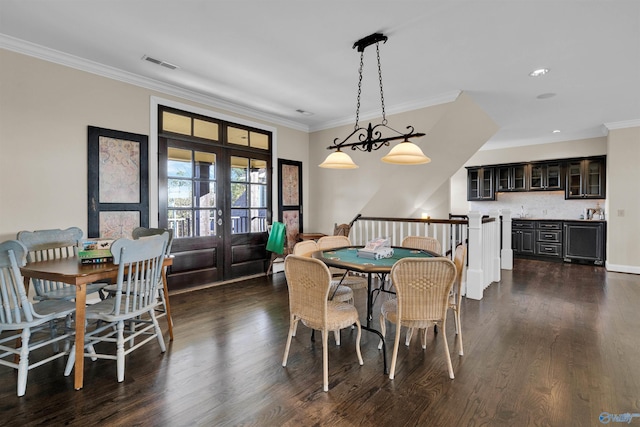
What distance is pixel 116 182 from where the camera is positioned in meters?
3.78

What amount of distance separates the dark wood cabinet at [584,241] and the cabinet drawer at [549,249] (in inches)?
4.8

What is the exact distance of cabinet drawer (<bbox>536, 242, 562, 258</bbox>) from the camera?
21.7 feet

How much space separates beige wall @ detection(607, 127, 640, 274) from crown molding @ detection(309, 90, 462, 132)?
384cm

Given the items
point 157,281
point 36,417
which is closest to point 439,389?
point 157,281

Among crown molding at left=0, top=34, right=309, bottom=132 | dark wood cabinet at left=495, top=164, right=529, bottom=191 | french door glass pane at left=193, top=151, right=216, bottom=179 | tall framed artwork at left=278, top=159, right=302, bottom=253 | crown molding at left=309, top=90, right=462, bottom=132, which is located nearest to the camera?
crown molding at left=0, top=34, right=309, bottom=132

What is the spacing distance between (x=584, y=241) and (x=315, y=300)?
6785 mm

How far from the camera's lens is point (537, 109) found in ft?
16.4

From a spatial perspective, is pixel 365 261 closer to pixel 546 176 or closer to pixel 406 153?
pixel 406 153

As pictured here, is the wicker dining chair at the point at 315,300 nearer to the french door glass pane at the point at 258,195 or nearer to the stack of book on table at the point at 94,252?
the stack of book on table at the point at 94,252

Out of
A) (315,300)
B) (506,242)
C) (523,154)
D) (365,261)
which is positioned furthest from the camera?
(523,154)

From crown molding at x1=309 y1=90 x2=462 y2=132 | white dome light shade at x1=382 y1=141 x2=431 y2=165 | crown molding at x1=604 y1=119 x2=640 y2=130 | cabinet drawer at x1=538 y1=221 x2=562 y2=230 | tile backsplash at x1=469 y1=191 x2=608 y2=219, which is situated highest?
crown molding at x1=309 y1=90 x2=462 y2=132

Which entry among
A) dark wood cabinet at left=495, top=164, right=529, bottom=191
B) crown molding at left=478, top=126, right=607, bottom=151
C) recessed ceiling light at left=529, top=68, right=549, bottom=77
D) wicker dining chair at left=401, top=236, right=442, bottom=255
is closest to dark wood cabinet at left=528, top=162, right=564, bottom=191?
dark wood cabinet at left=495, top=164, right=529, bottom=191

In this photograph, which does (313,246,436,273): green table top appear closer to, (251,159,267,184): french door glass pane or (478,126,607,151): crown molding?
(251,159,267,184): french door glass pane

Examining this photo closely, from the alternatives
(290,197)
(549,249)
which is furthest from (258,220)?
Result: (549,249)
